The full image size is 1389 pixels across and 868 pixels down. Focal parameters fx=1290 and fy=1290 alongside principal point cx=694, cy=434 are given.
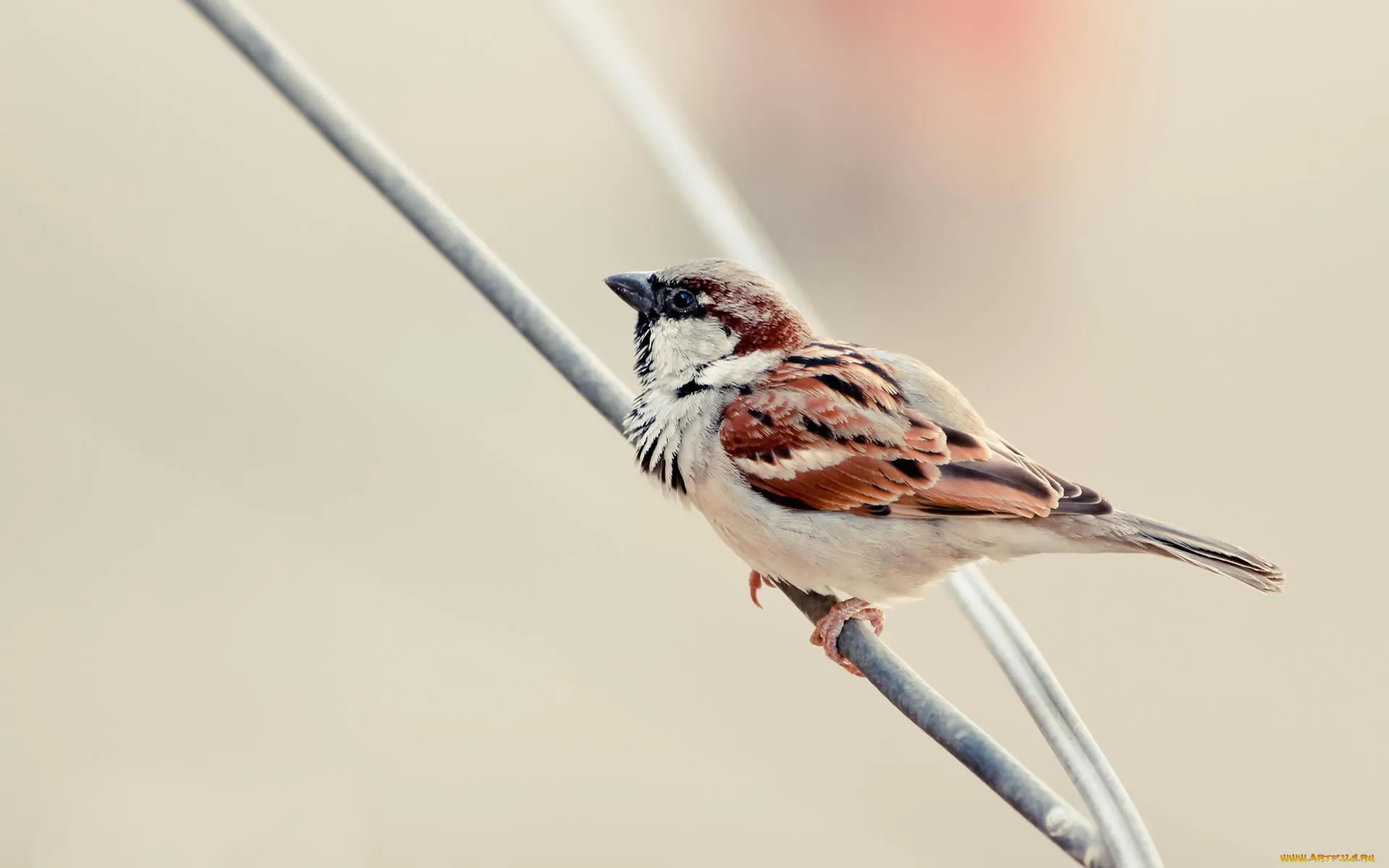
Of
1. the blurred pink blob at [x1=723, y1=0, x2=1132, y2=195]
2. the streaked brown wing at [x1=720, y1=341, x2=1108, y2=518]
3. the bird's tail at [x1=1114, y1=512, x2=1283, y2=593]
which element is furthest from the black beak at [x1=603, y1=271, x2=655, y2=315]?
the blurred pink blob at [x1=723, y1=0, x2=1132, y2=195]

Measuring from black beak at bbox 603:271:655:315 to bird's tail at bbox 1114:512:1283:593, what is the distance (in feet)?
1.57

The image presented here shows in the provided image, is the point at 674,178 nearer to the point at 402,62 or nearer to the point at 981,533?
the point at 981,533

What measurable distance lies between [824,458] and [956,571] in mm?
310

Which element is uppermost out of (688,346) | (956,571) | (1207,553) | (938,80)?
(938,80)

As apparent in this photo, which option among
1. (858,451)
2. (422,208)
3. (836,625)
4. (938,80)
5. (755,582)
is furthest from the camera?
(938,80)

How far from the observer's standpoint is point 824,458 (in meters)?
1.16

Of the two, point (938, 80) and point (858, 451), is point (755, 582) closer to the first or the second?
point (858, 451)

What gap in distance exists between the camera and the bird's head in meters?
1.22

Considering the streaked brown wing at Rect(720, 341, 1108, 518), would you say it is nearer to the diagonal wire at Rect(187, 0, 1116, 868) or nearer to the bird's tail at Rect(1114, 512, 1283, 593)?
the bird's tail at Rect(1114, 512, 1283, 593)

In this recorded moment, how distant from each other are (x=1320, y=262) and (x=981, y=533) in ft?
8.75

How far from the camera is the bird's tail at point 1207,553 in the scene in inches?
35.2

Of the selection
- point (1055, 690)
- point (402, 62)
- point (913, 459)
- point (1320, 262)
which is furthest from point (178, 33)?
point (1055, 690)

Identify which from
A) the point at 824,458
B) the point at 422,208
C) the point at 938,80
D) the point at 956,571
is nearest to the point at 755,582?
the point at 824,458

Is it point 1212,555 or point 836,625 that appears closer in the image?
point 1212,555
